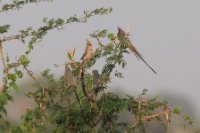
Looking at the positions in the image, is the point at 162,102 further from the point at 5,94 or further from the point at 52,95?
the point at 5,94

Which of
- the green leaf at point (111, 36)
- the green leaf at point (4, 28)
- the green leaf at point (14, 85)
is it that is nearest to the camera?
the green leaf at point (14, 85)

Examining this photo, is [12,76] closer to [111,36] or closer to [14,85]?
[14,85]

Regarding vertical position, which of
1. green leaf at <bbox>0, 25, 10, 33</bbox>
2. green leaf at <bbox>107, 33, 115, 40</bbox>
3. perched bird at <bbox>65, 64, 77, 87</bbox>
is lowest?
perched bird at <bbox>65, 64, 77, 87</bbox>

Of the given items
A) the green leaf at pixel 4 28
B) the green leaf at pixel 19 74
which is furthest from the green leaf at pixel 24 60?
the green leaf at pixel 4 28

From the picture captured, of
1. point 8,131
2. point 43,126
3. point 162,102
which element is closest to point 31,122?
point 43,126

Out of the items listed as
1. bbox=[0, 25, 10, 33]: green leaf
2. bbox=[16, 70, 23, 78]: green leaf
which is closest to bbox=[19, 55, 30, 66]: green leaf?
bbox=[16, 70, 23, 78]: green leaf

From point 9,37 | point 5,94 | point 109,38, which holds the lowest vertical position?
point 5,94

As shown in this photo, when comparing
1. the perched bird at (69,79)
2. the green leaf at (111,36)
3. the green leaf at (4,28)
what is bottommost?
the perched bird at (69,79)

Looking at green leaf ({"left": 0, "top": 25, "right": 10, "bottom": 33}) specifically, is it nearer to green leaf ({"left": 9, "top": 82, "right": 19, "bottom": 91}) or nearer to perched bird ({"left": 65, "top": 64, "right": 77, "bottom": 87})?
perched bird ({"left": 65, "top": 64, "right": 77, "bottom": 87})

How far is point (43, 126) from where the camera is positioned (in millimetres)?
7945

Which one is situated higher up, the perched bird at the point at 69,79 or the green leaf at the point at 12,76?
the perched bird at the point at 69,79

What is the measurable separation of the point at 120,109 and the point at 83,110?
1.81 feet

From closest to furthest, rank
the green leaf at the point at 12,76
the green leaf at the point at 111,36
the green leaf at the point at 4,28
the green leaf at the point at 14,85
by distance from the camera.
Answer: the green leaf at the point at 14,85, the green leaf at the point at 12,76, the green leaf at the point at 111,36, the green leaf at the point at 4,28

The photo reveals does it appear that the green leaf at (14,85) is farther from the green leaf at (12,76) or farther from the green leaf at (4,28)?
the green leaf at (4,28)
